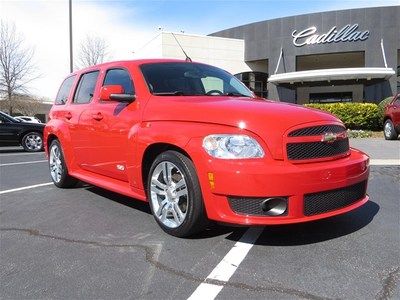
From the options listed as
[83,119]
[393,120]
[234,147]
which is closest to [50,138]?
[83,119]

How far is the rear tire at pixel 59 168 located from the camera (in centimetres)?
678

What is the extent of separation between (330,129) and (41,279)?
2715mm

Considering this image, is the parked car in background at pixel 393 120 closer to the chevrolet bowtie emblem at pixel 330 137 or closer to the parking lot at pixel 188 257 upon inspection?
the parking lot at pixel 188 257

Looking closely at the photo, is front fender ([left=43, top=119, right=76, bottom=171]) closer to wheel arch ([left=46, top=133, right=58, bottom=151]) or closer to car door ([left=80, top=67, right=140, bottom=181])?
wheel arch ([left=46, top=133, right=58, bottom=151])

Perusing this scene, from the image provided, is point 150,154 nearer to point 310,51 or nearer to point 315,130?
point 315,130

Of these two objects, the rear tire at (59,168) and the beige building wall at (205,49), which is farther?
the beige building wall at (205,49)

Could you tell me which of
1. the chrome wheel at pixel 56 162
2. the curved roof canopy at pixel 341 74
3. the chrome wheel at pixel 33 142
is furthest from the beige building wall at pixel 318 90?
the chrome wheel at pixel 56 162

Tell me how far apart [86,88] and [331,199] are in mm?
3659

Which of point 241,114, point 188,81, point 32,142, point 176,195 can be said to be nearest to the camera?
point 241,114

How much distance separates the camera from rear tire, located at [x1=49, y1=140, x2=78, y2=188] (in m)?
6.78

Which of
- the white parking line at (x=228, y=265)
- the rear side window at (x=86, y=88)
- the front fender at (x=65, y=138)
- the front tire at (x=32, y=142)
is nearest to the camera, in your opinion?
the white parking line at (x=228, y=265)

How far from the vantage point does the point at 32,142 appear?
15.3m

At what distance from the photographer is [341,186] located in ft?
13.4

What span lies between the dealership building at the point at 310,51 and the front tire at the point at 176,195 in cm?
2538
